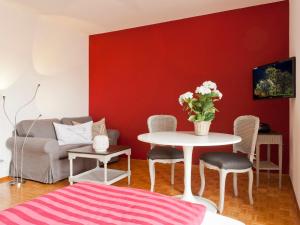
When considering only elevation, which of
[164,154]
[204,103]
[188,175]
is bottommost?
[188,175]

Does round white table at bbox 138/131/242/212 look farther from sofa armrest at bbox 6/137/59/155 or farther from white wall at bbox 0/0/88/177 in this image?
white wall at bbox 0/0/88/177

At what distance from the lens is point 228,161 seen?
259 cm

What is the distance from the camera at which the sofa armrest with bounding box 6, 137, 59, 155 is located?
3371 mm

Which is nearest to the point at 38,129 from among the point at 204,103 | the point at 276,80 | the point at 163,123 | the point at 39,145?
the point at 39,145

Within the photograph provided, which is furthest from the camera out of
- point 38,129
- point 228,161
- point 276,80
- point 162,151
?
point 38,129

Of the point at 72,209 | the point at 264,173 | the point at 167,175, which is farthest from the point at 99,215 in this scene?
the point at 264,173

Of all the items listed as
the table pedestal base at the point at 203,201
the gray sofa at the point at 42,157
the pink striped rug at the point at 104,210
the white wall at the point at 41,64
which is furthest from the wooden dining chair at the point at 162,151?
the white wall at the point at 41,64

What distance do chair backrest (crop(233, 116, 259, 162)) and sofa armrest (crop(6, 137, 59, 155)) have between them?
2392mm

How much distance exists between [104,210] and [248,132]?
231 cm

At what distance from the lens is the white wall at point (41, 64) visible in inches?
148

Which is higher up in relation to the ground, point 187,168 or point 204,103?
point 204,103

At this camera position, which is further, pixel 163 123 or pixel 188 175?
pixel 163 123

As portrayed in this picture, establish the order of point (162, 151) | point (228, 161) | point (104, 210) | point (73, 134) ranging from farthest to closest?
1. point (73, 134)
2. point (162, 151)
3. point (228, 161)
4. point (104, 210)

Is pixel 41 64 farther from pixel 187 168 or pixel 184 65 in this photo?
pixel 187 168
